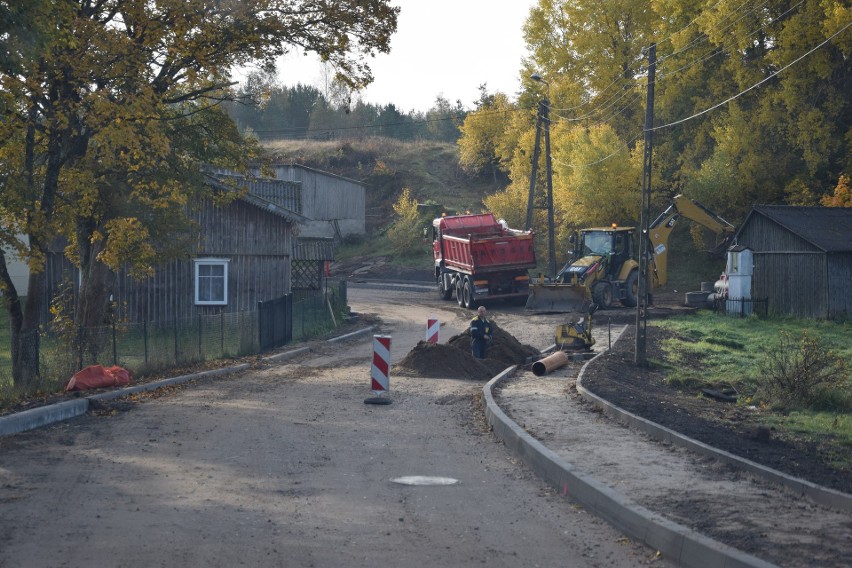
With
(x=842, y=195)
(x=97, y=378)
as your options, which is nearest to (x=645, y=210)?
(x=97, y=378)

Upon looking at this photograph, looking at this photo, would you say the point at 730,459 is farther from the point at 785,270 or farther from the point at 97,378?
the point at 785,270

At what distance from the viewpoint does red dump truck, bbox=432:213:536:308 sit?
38.4 m

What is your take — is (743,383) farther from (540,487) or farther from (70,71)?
(70,71)

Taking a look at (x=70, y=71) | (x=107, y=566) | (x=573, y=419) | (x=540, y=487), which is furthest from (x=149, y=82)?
(x=107, y=566)

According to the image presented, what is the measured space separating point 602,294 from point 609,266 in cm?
133

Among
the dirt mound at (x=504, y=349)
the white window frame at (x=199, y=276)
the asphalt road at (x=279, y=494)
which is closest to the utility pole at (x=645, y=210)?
the dirt mound at (x=504, y=349)

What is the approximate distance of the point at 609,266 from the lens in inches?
1439

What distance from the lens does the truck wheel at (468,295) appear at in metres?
39.3

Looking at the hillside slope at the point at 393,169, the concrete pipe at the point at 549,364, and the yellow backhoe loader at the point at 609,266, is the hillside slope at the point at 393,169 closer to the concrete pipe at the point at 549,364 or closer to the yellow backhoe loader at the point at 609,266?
the yellow backhoe loader at the point at 609,266

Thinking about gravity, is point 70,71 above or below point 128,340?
above

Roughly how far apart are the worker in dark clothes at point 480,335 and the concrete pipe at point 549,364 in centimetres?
184

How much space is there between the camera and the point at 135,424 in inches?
534

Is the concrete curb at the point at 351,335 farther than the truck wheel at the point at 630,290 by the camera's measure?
No

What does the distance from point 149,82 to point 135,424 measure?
27.2 ft
